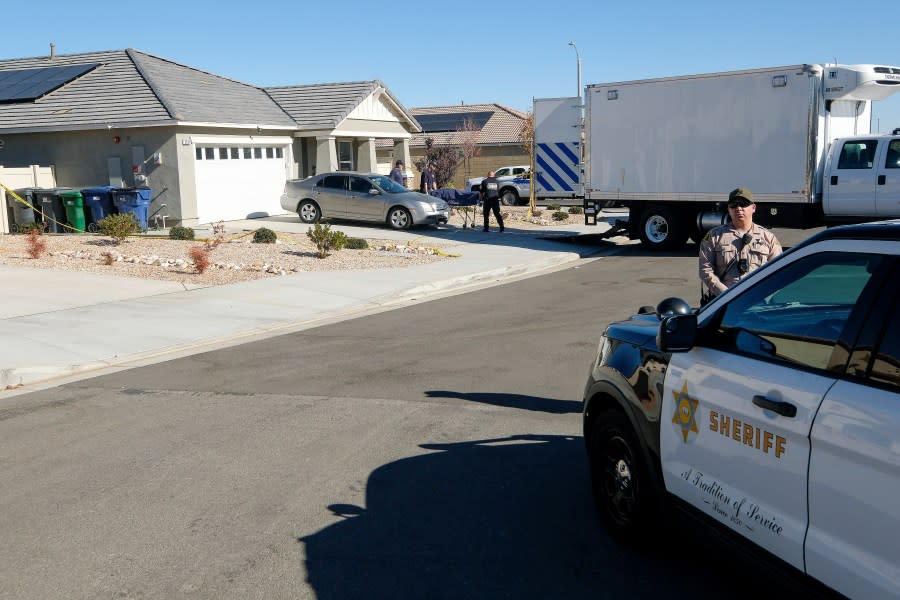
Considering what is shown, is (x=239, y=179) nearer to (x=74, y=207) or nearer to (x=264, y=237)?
(x=74, y=207)

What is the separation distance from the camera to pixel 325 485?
6039mm

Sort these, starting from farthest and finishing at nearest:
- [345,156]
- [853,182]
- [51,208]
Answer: [345,156]
[51,208]
[853,182]

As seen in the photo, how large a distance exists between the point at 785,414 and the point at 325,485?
11.2 ft

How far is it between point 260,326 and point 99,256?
7333 mm

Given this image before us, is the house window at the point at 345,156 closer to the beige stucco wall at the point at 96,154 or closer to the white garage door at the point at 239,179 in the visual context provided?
the white garage door at the point at 239,179

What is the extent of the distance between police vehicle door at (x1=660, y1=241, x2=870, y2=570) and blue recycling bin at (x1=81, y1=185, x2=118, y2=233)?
21.4m

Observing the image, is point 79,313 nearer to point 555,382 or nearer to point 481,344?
point 481,344

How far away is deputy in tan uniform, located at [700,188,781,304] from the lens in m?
7.16

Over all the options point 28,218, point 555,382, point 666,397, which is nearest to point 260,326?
point 555,382

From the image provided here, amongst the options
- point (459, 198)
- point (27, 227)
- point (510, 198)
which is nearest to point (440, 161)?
point (510, 198)

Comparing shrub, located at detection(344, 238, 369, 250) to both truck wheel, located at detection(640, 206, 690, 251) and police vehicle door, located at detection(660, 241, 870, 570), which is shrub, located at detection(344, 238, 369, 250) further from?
police vehicle door, located at detection(660, 241, 870, 570)

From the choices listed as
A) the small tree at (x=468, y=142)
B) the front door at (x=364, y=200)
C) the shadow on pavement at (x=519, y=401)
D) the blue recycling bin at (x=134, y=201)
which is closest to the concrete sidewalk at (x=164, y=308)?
the shadow on pavement at (x=519, y=401)

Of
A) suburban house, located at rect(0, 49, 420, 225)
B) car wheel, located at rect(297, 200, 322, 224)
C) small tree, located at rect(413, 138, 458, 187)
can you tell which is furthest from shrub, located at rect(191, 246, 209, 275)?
small tree, located at rect(413, 138, 458, 187)

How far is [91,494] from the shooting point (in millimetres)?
5953
